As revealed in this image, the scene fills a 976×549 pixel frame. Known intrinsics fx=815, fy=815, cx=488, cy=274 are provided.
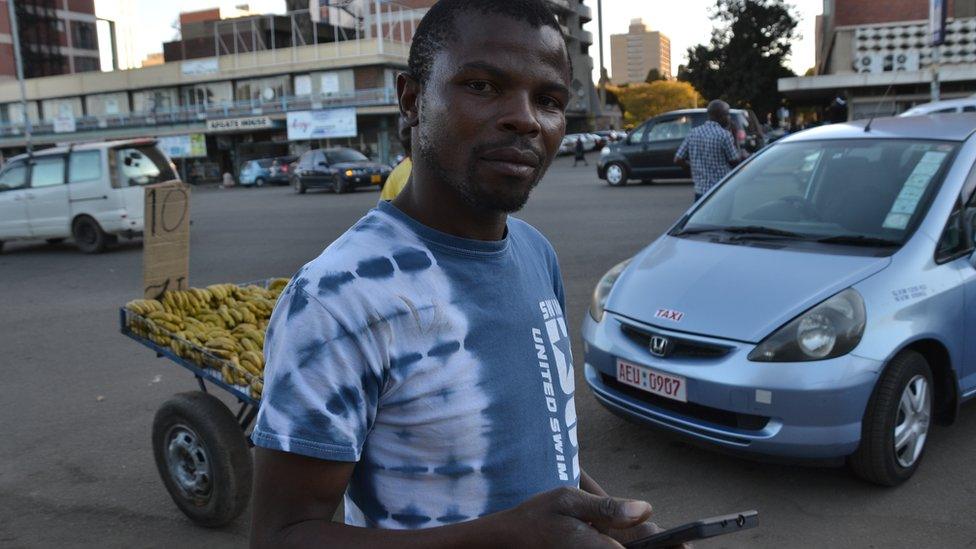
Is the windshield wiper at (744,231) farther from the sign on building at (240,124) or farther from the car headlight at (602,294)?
the sign on building at (240,124)

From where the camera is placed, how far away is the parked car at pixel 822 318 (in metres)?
3.50

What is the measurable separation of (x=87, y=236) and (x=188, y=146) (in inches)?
1608

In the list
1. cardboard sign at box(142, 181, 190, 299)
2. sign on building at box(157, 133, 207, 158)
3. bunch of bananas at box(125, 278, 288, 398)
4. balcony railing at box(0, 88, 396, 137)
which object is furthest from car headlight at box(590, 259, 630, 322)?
sign on building at box(157, 133, 207, 158)

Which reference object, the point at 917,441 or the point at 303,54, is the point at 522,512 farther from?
the point at 303,54

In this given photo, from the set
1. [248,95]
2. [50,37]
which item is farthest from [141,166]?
[50,37]

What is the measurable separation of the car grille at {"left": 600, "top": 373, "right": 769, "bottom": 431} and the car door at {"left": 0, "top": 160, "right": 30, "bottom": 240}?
13487mm

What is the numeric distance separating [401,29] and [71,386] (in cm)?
5490

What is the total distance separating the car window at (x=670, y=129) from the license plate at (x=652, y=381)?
52.6 ft

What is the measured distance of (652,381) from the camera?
383cm

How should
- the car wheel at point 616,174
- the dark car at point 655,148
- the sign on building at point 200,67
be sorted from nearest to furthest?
the dark car at point 655,148
the car wheel at point 616,174
the sign on building at point 200,67

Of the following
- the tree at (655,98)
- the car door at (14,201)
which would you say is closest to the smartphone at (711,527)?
the car door at (14,201)

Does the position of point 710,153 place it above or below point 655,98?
below

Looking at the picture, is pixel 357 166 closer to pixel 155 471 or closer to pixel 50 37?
pixel 155 471

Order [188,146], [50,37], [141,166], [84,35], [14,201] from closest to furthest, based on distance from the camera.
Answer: [141,166] < [14,201] < [188,146] < [50,37] < [84,35]
